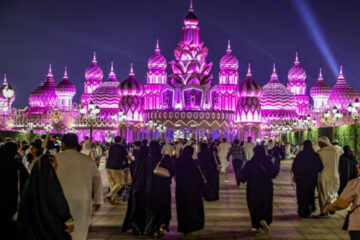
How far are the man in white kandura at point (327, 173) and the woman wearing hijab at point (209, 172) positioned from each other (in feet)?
10.5

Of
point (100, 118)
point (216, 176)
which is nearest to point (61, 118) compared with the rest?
point (100, 118)

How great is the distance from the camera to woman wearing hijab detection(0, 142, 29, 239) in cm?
669

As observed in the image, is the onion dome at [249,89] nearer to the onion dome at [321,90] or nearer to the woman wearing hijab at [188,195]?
the onion dome at [321,90]

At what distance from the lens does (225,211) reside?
13.2 meters

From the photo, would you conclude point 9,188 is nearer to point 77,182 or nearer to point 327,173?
point 77,182

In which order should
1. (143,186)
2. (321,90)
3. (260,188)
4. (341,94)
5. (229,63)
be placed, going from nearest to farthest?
(143,186)
(260,188)
(229,63)
(341,94)
(321,90)

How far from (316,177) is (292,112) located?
73.7 metres

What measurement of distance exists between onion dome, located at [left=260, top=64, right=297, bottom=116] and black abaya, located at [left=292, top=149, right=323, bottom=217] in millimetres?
71669

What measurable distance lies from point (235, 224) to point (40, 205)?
5.65m

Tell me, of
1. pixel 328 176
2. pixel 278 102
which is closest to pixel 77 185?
pixel 328 176

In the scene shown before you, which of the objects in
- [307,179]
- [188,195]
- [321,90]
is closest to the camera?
[188,195]

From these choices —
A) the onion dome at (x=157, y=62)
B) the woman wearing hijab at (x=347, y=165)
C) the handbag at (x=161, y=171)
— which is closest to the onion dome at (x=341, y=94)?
the onion dome at (x=157, y=62)

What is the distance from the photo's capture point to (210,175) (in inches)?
610

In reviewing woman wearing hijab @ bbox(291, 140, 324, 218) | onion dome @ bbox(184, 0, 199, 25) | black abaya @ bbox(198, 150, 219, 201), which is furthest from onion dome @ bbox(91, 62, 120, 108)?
woman wearing hijab @ bbox(291, 140, 324, 218)
